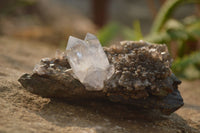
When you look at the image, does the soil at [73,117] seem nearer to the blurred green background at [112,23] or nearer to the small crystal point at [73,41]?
the small crystal point at [73,41]

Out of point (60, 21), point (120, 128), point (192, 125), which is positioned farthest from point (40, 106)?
point (60, 21)

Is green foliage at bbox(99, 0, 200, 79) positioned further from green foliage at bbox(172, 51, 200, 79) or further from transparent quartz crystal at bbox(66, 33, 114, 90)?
transparent quartz crystal at bbox(66, 33, 114, 90)

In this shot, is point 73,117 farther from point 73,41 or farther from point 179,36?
point 179,36

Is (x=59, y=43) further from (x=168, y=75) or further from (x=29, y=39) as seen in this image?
(x=168, y=75)

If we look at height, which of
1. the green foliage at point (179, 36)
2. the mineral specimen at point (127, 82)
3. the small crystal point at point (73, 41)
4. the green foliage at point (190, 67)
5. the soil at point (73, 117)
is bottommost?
the soil at point (73, 117)

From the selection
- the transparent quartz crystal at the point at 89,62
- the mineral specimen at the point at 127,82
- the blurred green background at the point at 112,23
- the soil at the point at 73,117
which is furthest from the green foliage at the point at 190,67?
→ the transparent quartz crystal at the point at 89,62

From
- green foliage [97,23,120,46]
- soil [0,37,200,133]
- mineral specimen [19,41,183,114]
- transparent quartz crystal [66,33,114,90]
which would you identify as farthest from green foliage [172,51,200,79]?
transparent quartz crystal [66,33,114,90]
